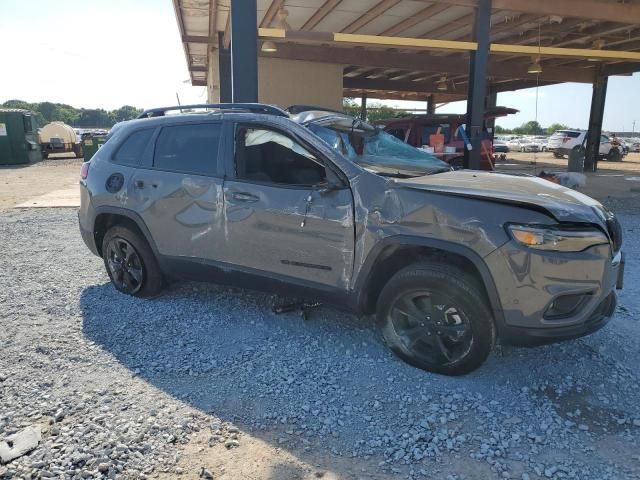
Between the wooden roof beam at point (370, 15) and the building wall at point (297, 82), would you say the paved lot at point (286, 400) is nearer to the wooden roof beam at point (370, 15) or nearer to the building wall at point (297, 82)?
the wooden roof beam at point (370, 15)

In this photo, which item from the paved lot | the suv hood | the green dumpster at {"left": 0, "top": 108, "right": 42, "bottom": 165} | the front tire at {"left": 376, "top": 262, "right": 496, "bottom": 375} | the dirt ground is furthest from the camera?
the green dumpster at {"left": 0, "top": 108, "right": 42, "bottom": 165}

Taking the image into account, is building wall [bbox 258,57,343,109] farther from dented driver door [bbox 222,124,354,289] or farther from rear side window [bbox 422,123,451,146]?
dented driver door [bbox 222,124,354,289]

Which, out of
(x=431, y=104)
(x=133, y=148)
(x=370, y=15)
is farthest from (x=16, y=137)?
(x=431, y=104)

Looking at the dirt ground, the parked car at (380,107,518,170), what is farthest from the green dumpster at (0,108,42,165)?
the parked car at (380,107,518,170)

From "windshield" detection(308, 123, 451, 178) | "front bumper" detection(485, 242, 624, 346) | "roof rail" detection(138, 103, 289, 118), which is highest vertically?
"roof rail" detection(138, 103, 289, 118)

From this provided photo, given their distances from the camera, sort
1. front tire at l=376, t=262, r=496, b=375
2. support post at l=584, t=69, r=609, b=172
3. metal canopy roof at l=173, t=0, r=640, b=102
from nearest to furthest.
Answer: front tire at l=376, t=262, r=496, b=375 → metal canopy roof at l=173, t=0, r=640, b=102 → support post at l=584, t=69, r=609, b=172

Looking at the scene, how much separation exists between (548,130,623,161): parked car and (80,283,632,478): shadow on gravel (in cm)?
2572

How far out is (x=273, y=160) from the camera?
369cm

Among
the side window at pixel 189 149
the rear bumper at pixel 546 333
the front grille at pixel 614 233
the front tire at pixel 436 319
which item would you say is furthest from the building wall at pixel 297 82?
the rear bumper at pixel 546 333

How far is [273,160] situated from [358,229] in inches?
37.0

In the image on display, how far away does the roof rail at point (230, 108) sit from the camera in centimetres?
389

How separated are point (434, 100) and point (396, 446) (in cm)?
2635

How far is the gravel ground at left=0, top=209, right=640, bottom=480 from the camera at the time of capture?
245 cm

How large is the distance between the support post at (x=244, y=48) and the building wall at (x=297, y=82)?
6642 millimetres
